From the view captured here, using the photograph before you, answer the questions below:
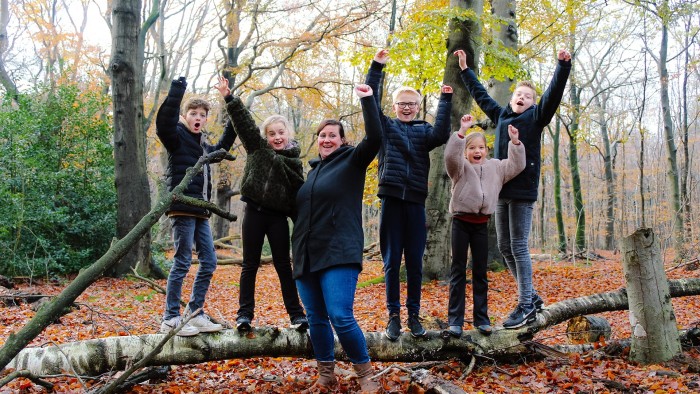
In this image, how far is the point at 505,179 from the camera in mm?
4547

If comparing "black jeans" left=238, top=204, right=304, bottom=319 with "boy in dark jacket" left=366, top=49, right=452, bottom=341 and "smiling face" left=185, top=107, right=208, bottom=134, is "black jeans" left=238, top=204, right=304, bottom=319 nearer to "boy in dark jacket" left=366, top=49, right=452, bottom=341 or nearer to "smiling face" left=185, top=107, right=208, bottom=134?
"boy in dark jacket" left=366, top=49, right=452, bottom=341

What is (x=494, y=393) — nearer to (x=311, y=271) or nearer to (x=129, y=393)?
(x=311, y=271)

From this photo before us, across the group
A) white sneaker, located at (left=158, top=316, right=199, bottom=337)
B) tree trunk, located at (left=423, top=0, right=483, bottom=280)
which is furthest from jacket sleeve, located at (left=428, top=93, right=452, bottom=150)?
tree trunk, located at (left=423, top=0, right=483, bottom=280)

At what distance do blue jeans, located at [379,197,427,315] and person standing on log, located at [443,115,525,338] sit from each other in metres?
0.39

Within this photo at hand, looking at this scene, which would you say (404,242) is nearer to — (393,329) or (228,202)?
(393,329)

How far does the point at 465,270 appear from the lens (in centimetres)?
430

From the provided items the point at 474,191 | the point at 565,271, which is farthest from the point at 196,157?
the point at 565,271

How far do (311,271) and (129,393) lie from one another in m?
1.81

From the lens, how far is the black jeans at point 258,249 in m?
3.97

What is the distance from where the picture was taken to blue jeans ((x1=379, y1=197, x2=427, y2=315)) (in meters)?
4.09

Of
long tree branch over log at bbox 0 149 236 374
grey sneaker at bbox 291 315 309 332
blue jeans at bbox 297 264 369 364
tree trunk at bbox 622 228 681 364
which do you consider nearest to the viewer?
long tree branch over log at bbox 0 149 236 374

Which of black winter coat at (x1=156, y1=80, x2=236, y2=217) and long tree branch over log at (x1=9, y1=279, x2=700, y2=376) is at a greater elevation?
black winter coat at (x1=156, y1=80, x2=236, y2=217)

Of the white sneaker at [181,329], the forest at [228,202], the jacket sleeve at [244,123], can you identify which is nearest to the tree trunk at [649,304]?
the forest at [228,202]

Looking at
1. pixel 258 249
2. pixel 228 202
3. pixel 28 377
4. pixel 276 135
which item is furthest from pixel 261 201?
pixel 228 202
